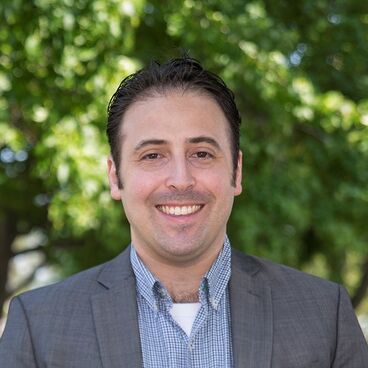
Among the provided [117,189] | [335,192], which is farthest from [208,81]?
[335,192]

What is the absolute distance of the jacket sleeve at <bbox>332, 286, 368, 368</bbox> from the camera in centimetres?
278

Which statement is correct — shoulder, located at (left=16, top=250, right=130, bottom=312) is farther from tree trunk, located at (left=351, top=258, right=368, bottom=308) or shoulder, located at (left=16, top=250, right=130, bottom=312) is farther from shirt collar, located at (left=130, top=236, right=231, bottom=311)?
tree trunk, located at (left=351, top=258, right=368, bottom=308)

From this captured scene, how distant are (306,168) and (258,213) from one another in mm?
699

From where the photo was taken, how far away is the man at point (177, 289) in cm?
267

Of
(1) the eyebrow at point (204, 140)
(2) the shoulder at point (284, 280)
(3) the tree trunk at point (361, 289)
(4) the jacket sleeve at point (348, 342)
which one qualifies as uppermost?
(1) the eyebrow at point (204, 140)

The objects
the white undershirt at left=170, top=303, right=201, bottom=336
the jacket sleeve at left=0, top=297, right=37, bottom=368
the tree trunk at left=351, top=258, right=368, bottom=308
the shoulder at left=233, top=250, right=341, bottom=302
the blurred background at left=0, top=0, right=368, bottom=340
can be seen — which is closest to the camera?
the jacket sleeve at left=0, top=297, right=37, bottom=368

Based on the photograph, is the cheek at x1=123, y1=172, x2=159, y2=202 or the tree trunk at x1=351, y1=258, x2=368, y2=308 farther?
the tree trunk at x1=351, y1=258, x2=368, y2=308

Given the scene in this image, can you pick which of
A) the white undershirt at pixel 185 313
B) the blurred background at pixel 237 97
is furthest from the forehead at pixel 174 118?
the blurred background at pixel 237 97

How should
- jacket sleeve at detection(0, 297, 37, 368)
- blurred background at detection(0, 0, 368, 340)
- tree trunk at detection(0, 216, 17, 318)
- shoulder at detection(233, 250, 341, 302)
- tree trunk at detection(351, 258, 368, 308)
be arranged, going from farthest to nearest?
tree trunk at detection(351, 258, 368, 308) < tree trunk at detection(0, 216, 17, 318) < blurred background at detection(0, 0, 368, 340) < shoulder at detection(233, 250, 341, 302) < jacket sleeve at detection(0, 297, 37, 368)

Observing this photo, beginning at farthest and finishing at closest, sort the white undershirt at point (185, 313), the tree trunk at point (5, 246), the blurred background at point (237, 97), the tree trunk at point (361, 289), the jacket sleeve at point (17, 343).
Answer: the tree trunk at point (361, 289), the tree trunk at point (5, 246), the blurred background at point (237, 97), the white undershirt at point (185, 313), the jacket sleeve at point (17, 343)

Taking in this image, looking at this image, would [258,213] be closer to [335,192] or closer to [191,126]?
[335,192]

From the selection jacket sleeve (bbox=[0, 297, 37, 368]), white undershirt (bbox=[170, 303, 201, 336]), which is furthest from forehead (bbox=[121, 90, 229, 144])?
jacket sleeve (bbox=[0, 297, 37, 368])

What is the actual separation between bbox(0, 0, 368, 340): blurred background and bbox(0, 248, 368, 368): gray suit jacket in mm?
2848

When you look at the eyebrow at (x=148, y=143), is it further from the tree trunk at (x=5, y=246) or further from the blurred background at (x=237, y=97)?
the tree trunk at (x=5, y=246)
